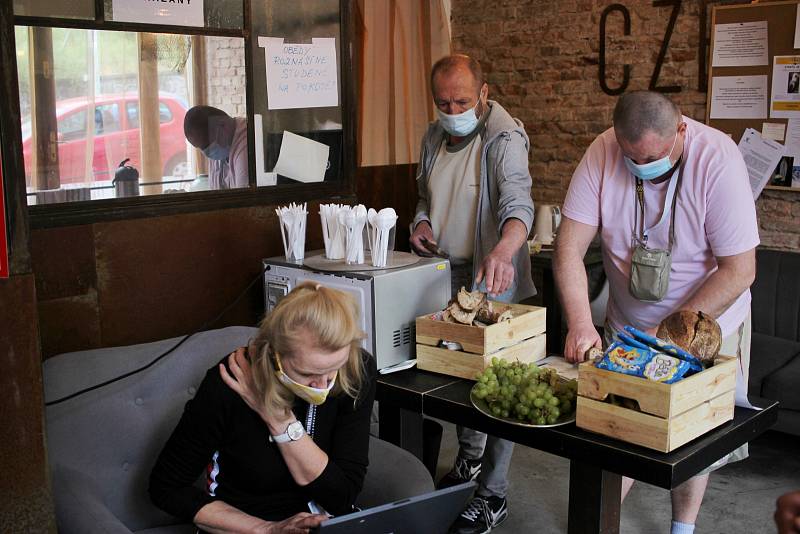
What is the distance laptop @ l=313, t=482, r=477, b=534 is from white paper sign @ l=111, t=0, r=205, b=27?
6.18 feet

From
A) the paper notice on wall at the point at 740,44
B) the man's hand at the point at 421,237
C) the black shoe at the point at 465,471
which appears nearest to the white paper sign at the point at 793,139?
the paper notice on wall at the point at 740,44

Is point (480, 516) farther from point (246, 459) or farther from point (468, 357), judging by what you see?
point (246, 459)

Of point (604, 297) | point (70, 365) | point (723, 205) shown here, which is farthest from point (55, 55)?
point (604, 297)

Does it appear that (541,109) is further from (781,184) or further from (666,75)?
(781,184)

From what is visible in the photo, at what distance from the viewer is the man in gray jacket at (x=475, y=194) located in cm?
309

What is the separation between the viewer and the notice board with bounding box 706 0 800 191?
172 inches

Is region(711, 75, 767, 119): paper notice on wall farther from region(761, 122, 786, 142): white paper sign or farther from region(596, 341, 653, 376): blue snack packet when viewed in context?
region(596, 341, 653, 376): blue snack packet

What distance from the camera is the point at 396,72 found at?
17.3 feet

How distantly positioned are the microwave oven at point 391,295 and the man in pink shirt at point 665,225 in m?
0.41

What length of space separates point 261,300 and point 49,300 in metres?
0.83

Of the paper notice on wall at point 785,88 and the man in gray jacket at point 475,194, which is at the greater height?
the paper notice on wall at point 785,88

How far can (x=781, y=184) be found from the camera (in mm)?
4496

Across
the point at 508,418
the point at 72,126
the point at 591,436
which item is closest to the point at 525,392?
the point at 508,418

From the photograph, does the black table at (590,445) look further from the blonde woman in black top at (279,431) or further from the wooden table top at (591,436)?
the blonde woman in black top at (279,431)
